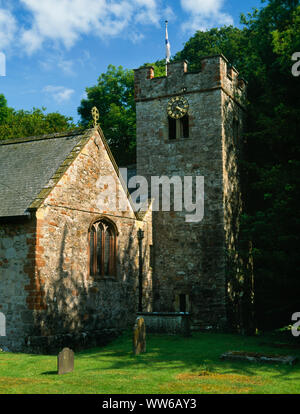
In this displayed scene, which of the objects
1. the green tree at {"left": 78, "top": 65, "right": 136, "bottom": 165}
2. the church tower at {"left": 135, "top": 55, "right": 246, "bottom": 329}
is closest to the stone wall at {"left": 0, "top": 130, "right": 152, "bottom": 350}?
the church tower at {"left": 135, "top": 55, "right": 246, "bottom": 329}

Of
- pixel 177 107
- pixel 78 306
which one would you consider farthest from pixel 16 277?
pixel 177 107

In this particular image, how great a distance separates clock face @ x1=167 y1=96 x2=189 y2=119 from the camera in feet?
81.0

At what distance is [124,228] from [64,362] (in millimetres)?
10053

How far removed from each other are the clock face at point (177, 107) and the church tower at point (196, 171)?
0.05m

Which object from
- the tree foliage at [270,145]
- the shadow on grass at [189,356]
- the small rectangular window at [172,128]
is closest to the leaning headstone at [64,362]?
the shadow on grass at [189,356]

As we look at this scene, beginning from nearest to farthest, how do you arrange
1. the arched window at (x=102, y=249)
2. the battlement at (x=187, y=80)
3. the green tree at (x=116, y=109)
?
the arched window at (x=102, y=249) < the battlement at (x=187, y=80) < the green tree at (x=116, y=109)

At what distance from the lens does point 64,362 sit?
1174 centimetres

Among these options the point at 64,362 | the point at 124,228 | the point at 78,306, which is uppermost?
the point at 124,228

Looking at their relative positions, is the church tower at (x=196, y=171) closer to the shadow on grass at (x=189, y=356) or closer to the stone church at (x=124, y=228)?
the stone church at (x=124, y=228)

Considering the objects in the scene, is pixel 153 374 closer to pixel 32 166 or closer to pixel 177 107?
pixel 32 166

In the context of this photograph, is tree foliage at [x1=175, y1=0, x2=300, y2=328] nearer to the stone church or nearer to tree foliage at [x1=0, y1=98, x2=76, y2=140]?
the stone church

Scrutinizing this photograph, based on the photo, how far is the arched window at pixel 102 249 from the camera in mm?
19281

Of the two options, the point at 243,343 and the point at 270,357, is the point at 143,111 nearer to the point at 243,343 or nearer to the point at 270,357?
the point at 243,343

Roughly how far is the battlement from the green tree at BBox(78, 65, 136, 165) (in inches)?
377
